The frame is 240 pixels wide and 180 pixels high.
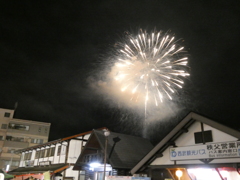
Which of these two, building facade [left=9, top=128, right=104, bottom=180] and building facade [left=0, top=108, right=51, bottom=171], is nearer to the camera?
building facade [left=9, top=128, right=104, bottom=180]

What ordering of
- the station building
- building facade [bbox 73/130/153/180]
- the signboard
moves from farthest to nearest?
1. building facade [bbox 73/130/153/180]
2. the station building
3. the signboard

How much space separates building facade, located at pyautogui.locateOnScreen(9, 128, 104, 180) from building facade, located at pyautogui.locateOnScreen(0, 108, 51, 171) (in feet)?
45.1

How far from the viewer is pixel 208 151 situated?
10641 mm

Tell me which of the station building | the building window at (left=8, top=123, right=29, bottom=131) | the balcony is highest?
the building window at (left=8, top=123, right=29, bottom=131)

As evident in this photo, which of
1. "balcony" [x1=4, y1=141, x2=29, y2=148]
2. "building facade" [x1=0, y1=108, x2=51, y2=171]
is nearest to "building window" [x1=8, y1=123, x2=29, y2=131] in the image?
"building facade" [x1=0, y1=108, x2=51, y2=171]

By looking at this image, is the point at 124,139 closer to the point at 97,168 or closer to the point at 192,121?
the point at 97,168

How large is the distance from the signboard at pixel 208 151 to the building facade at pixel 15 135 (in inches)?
1772

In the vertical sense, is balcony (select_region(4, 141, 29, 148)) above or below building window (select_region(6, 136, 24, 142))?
below

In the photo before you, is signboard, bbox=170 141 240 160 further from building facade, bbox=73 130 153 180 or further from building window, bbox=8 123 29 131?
building window, bbox=8 123 29 131

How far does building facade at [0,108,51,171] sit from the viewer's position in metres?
47.0

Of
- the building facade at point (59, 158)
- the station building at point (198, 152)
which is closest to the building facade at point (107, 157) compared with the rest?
the station building at point (198, 152)

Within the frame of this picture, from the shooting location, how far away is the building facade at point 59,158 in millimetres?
24219

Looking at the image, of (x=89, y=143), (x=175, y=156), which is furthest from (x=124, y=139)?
(x=175, y=156)

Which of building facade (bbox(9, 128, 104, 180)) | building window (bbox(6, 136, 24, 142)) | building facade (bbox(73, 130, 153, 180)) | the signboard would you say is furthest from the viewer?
building window (bbox(6, 136, 24, 142))
